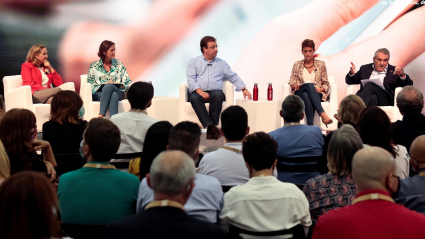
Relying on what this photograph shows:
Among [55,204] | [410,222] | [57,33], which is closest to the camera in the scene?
[55,204]

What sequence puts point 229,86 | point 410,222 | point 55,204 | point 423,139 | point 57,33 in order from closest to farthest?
point 55,204
point 410,222
point 423,139
point 229,86
point 57,33

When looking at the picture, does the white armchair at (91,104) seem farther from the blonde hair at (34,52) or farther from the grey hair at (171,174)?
the grey hair at (171,174)

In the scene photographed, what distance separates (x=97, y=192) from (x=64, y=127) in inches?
53.7

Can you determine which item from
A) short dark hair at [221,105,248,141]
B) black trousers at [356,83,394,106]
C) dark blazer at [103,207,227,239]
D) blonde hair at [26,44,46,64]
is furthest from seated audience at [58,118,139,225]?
black trousers at [356,83,394,106]

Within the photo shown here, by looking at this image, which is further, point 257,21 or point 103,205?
point 257,21

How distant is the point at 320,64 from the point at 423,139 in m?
3.77

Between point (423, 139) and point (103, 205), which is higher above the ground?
point (423, 139)

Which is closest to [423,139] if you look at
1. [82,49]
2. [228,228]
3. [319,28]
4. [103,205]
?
[228,228]

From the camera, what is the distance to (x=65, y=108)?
3242mm

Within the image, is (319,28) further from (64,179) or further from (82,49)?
(64,179)

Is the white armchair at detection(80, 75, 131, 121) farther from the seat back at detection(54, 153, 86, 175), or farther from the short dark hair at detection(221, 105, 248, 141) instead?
the short dark hair at detection(221, 105, 248, 141)

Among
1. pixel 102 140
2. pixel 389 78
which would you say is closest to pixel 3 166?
pixel 102 140

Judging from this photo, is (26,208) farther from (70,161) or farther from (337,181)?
(70,161)

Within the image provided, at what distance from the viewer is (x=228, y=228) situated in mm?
2055
